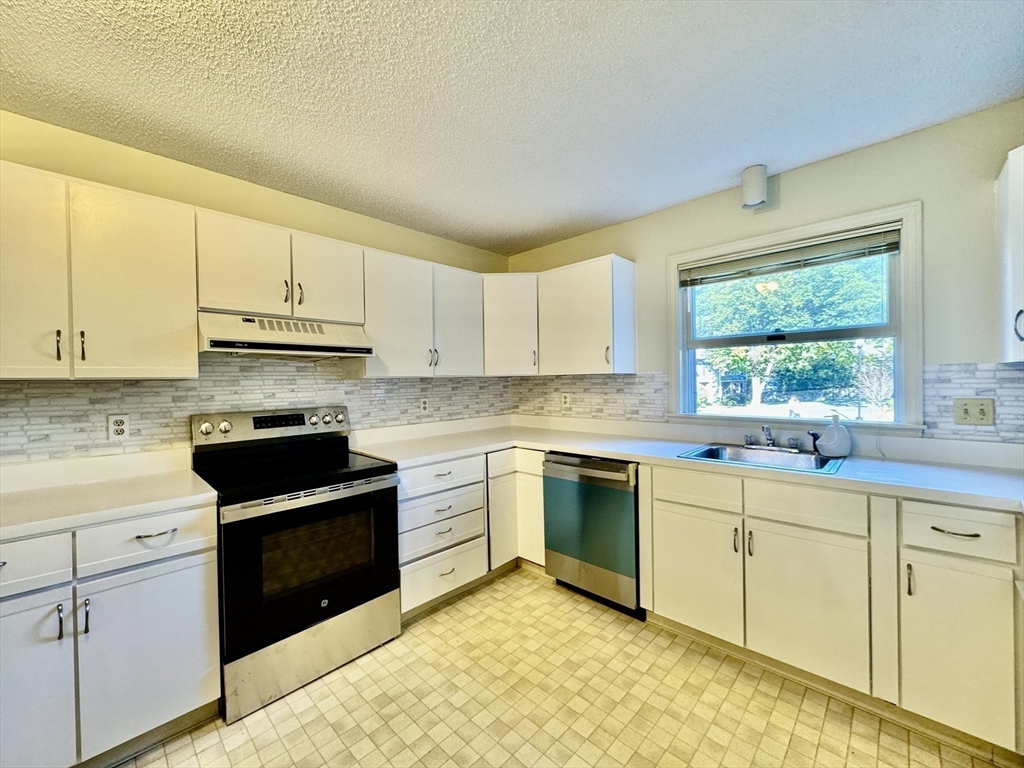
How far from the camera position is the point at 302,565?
6.22 feet

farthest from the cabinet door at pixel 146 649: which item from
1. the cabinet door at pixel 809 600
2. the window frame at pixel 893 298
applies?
the window frame at pixel 893 298

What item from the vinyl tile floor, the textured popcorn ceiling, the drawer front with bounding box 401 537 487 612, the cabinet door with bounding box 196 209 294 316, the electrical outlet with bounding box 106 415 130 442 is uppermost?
the textured popcorn ceiling

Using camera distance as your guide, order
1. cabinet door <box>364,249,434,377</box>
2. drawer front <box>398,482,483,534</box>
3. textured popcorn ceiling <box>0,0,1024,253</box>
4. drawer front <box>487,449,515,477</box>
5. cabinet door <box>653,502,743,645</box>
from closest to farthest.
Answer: textured popcorn ceiling <box>0,0,1024,253</box>
cabinet door <box>653,502,743,645</box>
drawer front <box>398,482,483,534</box>
cabinet door <box>364,249,434,377</box>
drawer front <box>487,449,515,477</box>

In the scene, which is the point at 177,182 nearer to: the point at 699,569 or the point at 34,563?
the point at 34,563

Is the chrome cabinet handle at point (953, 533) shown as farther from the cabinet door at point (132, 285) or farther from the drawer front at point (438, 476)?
the cabinet door at point (132, 285)

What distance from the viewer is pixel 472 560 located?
8.73 ft

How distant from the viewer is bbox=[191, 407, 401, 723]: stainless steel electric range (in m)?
1.72

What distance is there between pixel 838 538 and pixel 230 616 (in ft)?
8.16

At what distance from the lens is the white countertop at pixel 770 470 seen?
149cm

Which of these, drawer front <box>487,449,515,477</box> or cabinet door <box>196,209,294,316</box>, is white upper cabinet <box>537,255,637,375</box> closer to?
drawer front <box>487,449,515,477</box>

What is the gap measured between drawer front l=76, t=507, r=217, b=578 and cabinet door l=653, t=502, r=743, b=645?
2.08m

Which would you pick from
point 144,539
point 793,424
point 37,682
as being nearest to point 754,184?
point 793,424

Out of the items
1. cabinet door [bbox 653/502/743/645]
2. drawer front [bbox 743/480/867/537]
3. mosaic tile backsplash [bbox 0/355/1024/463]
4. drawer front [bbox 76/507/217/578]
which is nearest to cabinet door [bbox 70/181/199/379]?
mosaic tile backsplash [bbox 0/355/1024/463]

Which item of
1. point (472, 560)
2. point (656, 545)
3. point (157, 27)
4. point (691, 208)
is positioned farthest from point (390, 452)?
point (691, 208)
